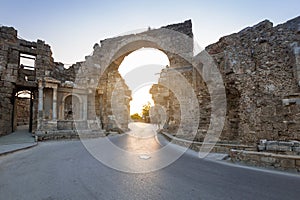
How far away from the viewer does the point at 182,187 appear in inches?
119

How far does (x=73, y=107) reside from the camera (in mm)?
15125

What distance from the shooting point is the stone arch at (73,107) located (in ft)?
48.6

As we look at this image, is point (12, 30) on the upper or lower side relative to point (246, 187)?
upper

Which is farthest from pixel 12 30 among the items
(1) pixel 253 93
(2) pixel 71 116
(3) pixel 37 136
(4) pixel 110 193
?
(1) pixel 253 93

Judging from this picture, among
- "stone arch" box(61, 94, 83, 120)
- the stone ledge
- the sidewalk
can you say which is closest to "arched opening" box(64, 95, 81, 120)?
"stone arch" box(61, 94, 83, 120)

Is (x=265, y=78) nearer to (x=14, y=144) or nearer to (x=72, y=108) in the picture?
(x=14, y=144)

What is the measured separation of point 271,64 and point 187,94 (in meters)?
4.69

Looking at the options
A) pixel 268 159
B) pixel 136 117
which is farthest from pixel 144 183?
pixel 136 117

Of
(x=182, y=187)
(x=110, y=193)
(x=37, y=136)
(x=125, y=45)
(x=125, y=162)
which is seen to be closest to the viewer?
(x=110, y=193)

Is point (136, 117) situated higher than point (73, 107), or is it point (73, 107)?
point (73, 107)

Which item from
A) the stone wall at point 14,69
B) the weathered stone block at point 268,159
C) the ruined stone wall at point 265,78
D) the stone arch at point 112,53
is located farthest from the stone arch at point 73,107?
the weathered stone block at point 268,159

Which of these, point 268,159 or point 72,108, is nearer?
point 268,159

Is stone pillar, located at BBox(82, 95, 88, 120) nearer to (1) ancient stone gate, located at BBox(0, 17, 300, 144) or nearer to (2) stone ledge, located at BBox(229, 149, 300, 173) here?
(1) ancient stone gate, located at BBox(0, 17, 300, 144)

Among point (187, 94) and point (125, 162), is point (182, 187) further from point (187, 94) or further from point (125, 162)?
point (187, 94)
